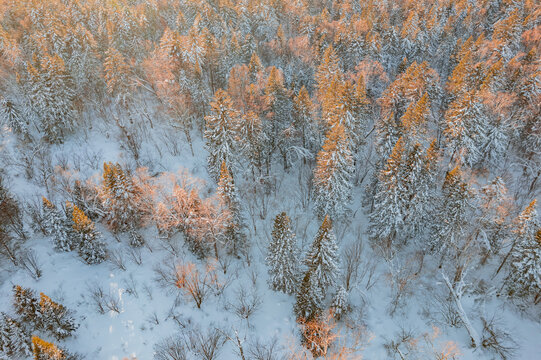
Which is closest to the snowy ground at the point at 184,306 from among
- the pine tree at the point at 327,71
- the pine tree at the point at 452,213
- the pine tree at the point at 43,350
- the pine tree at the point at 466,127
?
the pine tree at the point at 452,213

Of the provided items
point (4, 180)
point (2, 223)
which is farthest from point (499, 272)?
point (4, 180)

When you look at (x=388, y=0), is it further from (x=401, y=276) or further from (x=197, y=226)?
(x=197, y=226)

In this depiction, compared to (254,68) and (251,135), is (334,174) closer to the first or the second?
(251,135)

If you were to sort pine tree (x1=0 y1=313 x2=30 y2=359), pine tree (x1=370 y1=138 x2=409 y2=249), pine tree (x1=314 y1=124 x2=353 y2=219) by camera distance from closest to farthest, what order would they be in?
pine tree (x1=0 y1=313 x2=30 y2=359) < pine tree (x1=370 y1=138 x2=409 y2=249) < pine tree (x1=314 y1=124 x2=353 y2=219)

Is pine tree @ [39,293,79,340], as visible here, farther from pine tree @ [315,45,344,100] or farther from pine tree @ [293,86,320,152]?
pine tree @ [315,45,344,100]

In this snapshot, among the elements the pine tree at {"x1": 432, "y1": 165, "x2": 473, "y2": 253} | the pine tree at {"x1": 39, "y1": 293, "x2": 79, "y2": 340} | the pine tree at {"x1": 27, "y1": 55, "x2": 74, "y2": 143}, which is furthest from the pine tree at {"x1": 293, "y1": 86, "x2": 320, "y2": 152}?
the pine tree at {"x1": 39, "y1": 293, "x2": 79, "y2": 340}

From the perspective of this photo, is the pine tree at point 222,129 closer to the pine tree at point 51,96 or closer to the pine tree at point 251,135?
the pine tree at point 251,135
